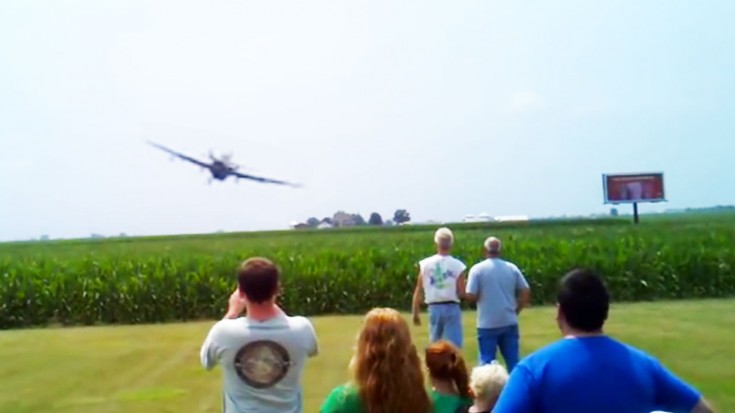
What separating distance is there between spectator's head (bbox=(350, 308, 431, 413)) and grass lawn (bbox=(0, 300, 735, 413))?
224 inches

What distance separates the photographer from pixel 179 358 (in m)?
15.3

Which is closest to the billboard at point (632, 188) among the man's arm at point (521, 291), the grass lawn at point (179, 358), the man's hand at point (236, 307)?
the grass lawn at point (179, 358)

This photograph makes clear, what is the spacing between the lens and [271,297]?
201 inches

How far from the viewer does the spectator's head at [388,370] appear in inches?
175

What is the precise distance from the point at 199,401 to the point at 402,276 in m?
14.6

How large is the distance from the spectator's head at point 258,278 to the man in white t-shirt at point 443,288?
520cm

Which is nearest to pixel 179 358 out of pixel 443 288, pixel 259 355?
pixel 443 288

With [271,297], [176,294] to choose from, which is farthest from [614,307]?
[271,297]

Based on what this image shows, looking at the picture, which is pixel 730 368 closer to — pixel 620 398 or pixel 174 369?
pixel 174 369

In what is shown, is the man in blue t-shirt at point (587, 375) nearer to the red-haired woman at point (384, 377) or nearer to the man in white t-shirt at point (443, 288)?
the red-haired woman at point (384, 377)

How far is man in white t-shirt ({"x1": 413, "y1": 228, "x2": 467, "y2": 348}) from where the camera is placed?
404 inches

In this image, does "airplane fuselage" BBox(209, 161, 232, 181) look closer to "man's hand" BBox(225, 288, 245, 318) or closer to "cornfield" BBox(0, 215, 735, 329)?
"cornfield" BBox(0, 215, 735, 329)

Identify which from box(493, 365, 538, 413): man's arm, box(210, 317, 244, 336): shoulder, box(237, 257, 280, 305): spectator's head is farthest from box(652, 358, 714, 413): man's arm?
box(210, 317, 244, 336): shoulder

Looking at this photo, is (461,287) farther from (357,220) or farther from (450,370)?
(357,220)
